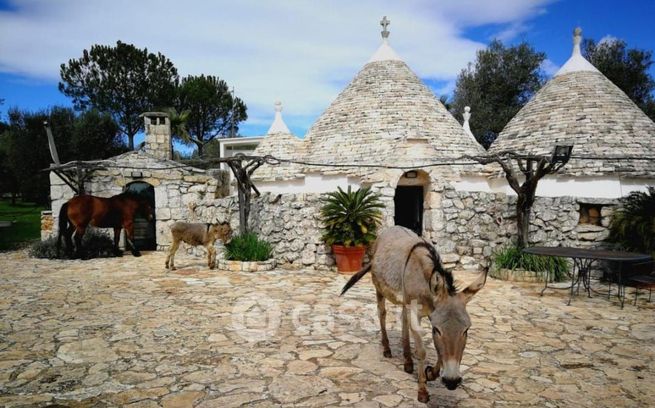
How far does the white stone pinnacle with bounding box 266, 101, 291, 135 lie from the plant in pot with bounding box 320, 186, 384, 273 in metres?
8.55

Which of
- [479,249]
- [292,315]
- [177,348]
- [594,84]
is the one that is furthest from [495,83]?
[177,348]

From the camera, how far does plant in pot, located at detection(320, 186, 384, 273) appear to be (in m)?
9.88

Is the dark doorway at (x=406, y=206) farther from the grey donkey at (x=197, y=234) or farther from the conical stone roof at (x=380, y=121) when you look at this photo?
the grey donkey at (x=197, y=234)

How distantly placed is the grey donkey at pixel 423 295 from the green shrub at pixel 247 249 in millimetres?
6025

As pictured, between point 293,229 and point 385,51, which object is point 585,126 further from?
point 293,229

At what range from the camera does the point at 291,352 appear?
4.78m

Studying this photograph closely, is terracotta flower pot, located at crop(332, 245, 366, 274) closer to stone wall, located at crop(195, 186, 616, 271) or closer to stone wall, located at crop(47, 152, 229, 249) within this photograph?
stone wall, located at crop(195, 186, 616, 271)

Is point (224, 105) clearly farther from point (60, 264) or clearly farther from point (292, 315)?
point (292, 315)

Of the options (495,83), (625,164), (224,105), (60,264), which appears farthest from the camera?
(224,105)

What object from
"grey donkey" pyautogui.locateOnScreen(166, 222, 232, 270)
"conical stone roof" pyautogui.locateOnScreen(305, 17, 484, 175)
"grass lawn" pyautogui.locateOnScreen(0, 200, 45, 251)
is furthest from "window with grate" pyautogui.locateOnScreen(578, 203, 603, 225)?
"grass lawn" pyautogui.locateOnScreen(0, 200, 45, 251)

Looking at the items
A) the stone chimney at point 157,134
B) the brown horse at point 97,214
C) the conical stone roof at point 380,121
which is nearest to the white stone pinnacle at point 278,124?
the conical stone roof at point 380,121

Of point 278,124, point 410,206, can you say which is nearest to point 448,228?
point 410,206

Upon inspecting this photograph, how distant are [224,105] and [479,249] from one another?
31427mm

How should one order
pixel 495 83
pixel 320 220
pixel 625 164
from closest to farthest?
pixel 320 220 → pixel 625 164 → pixel 495 83
